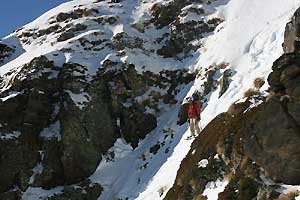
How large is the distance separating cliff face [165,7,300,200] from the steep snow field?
101 centimetres

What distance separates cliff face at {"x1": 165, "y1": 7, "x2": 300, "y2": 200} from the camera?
17.7 metres

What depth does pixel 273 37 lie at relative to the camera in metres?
30.7

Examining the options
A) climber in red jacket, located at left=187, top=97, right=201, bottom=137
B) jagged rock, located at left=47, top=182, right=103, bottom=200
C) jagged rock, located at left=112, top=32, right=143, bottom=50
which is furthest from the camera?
jagged rock, located at left=112, top=32, right=143, bottom=50

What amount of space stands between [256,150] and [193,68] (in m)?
19.2

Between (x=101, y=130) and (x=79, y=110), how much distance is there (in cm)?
214

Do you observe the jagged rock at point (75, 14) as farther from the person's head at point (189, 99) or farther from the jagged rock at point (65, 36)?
the person's head at point (189, 99)

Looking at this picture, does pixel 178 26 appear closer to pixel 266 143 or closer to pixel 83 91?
pixel 83 91

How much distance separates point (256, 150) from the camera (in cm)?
1880

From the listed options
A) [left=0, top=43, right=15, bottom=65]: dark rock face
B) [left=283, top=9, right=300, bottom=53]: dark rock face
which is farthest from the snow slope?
[left=0, top=43, right=15, bottom=65]: dark rock face

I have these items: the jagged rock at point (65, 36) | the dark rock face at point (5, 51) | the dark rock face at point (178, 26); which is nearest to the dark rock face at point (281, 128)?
the dark rock face at point (178, 26)

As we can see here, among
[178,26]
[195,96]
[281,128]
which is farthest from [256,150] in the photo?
[178,26]

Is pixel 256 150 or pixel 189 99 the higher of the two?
pixel 256 150

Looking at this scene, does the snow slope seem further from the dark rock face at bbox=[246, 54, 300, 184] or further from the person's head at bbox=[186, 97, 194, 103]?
the dark rock face at bbox=[246, 54, 300, 184]

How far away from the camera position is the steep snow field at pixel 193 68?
27.5m
